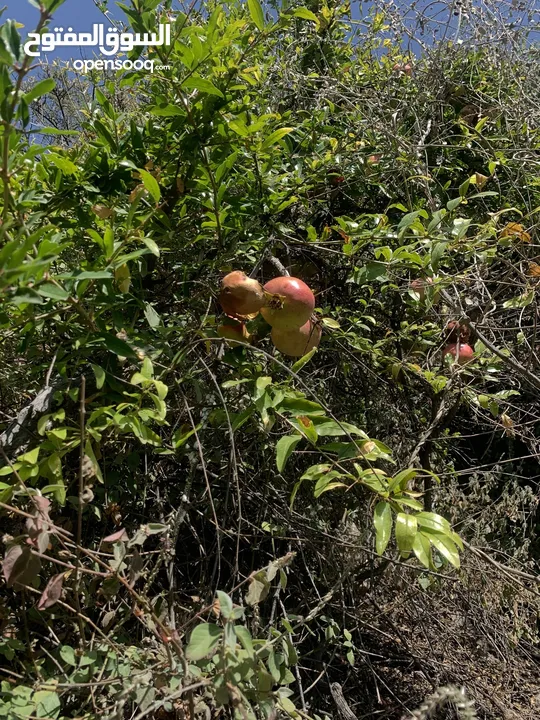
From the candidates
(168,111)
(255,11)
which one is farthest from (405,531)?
(255,11)

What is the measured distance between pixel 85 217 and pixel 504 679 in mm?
1934

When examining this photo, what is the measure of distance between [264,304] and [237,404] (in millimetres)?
271

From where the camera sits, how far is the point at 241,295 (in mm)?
1258

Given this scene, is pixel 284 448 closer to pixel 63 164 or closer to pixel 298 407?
pixel 298 407

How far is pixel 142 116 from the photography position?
2.09 m

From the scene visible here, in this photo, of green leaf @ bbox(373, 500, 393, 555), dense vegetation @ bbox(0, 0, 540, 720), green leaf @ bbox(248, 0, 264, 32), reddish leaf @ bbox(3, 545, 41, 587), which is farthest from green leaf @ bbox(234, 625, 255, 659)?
green leaf @ bbox(248, 0, 264, 32)

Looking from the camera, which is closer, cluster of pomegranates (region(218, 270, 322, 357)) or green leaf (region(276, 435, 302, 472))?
green leaf (region(276, 435, 302, 472))

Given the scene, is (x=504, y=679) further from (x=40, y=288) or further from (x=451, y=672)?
(x=40, y=288)

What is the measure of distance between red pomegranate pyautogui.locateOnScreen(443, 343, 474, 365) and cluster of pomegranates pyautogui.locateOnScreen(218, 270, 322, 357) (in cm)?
75

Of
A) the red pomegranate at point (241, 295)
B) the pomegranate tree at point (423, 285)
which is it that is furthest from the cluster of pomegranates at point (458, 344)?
the red pomegranate at point (241, 295)

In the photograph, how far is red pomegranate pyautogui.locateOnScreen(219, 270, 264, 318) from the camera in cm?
126

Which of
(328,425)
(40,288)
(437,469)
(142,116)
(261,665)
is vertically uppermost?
(142,116)

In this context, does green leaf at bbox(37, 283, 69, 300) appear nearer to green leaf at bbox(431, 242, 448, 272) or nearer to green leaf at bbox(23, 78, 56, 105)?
green leaf at bbox(23, 78, 56, 105)

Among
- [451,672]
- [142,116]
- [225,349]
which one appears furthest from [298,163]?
[451,672]
